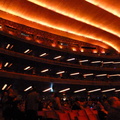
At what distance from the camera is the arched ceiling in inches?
904

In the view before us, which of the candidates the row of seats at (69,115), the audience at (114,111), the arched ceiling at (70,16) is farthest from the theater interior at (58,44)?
the audience at (114,111)

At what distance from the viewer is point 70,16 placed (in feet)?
84.2

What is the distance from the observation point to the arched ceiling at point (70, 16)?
75.4 ft

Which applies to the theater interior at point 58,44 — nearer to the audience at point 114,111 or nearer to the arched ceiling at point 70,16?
the arched ceiling at point 70,16

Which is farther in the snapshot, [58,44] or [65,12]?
[58,44]

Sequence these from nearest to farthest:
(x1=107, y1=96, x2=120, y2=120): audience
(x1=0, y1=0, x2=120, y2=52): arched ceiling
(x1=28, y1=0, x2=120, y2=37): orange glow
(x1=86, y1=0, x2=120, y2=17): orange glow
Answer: (x1=107, y1=96, x2=120, y2=120): audience → (x1=0, y1=0, x2=120, y2=52): arched ceiling → (x1=28, y1=0, x2=120, y2=37): orange glow → (x1=86, y1=0, x2=120, y2=17): orange glow

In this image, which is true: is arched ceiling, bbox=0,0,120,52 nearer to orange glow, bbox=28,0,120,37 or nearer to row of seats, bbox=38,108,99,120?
orange glow, bbox=28,0,120,37

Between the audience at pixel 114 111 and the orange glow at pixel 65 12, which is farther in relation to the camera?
the orange glow at pixel 65 12

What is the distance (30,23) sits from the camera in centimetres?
2473

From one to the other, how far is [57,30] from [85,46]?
20.9ft

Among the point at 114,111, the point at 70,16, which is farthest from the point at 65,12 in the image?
the point at 114,111

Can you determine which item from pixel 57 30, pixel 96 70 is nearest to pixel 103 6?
pixel 57 30

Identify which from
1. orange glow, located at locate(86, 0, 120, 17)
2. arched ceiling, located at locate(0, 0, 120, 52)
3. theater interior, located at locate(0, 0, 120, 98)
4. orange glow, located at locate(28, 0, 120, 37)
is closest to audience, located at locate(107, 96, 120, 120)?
theater interior, located at locate(0, 0, 120, 98)

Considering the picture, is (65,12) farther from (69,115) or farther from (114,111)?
(114,111)
